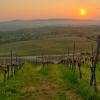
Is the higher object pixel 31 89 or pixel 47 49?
pixel 31 89

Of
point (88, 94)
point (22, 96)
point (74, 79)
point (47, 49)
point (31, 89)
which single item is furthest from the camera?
point (47, 49)

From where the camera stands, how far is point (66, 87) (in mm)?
26609

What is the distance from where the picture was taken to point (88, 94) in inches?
813

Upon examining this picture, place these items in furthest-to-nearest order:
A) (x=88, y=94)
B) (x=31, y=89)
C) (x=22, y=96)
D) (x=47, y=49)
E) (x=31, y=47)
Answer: (x=31, y=47) → (x=47, y=49) → (x=31, y=89) → (x=22, y=96) → (x=88, y=94)

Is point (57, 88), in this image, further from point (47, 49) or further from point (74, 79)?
point (47, 49)

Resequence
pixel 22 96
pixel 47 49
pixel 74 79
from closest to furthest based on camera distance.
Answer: pixel 22 96, pixel 74 79, pixel 47 49

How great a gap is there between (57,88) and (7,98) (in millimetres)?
6532

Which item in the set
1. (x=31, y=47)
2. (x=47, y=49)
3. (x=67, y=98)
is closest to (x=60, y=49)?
(x=47, y=49)

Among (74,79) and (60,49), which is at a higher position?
(74,79)

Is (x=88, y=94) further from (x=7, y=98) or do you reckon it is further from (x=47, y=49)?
(x=47, y=49)

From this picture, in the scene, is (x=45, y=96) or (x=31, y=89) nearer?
(x=45, y=96)

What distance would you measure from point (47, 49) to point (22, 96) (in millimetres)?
101286

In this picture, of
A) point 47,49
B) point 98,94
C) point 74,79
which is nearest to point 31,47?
point 47,49

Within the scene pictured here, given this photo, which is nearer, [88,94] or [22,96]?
[88,94]
